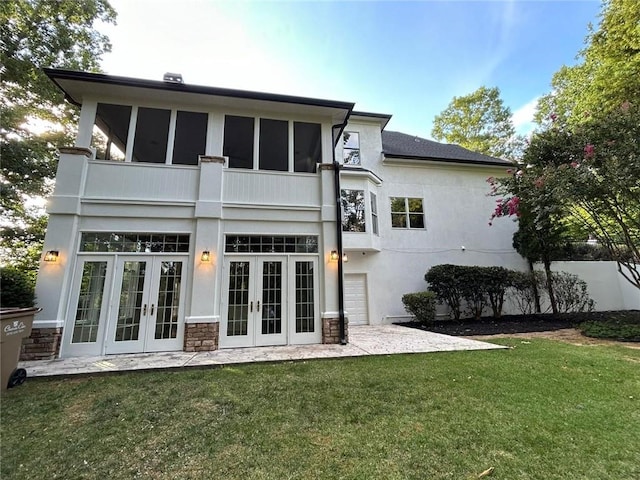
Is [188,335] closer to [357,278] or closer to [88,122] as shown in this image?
[88,122]

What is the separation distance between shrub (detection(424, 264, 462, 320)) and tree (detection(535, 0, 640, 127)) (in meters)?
6.62

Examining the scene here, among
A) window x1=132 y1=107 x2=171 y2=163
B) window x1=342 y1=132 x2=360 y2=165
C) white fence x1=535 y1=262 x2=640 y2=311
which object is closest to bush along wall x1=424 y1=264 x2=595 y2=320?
white fence x1=535 y1=262 x2=640 y2=311

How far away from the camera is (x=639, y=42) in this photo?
1002cm

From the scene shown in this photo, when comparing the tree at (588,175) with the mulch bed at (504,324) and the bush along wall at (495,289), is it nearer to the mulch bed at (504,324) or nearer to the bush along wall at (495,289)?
the bush along wall at (495,289)

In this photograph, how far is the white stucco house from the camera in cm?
636

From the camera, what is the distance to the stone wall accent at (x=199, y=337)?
6418 mm

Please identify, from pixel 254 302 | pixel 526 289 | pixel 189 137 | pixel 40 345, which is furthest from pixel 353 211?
pixel 40 345

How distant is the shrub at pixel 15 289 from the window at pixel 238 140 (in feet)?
17.3

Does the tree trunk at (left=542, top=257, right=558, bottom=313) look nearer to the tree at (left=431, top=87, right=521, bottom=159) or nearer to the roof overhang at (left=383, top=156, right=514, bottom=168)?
the roof overhang at (left=383, top=156, right=514, bottom=168)

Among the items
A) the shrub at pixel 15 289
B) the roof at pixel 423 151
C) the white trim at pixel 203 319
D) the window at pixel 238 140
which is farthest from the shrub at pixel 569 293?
the shrub at pixel 15 289

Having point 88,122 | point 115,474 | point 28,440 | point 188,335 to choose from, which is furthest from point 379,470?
point 88,122

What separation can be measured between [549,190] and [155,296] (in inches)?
470

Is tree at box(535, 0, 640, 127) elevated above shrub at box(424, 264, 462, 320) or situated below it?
above

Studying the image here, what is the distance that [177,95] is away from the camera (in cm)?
709
